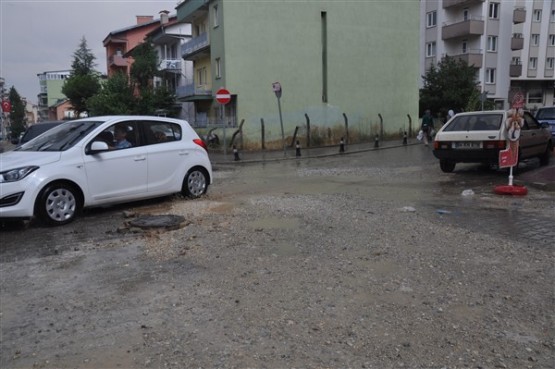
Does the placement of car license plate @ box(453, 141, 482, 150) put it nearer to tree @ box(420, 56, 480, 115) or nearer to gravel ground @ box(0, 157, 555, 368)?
gravel ground @ box(0, 157, 555, 368)

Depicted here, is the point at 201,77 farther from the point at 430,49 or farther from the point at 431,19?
the point at 431,19

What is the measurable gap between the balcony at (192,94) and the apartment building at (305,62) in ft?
0.31

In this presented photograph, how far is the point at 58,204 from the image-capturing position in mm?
7875

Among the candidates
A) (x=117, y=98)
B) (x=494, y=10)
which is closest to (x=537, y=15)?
(x=494, y=10)

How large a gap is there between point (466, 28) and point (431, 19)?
608cm

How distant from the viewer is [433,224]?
746 cm

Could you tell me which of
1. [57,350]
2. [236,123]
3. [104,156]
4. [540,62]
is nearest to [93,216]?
[104,156]

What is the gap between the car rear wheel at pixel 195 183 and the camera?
10.0 m

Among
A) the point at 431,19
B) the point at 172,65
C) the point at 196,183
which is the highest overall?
the point at 431,19

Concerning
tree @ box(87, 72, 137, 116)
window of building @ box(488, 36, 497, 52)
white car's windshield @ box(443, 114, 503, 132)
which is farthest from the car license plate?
window of building @ box(488, 36, 497, 52)

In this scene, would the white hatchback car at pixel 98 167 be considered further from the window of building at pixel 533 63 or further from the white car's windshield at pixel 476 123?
the window of building at pixel 533 63

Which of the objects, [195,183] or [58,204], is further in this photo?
[195,183]

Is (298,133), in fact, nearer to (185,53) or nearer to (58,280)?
(185,53)

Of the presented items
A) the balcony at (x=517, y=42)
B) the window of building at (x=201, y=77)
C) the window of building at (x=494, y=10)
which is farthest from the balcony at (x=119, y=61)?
the balcony at (x=517, y=42)
